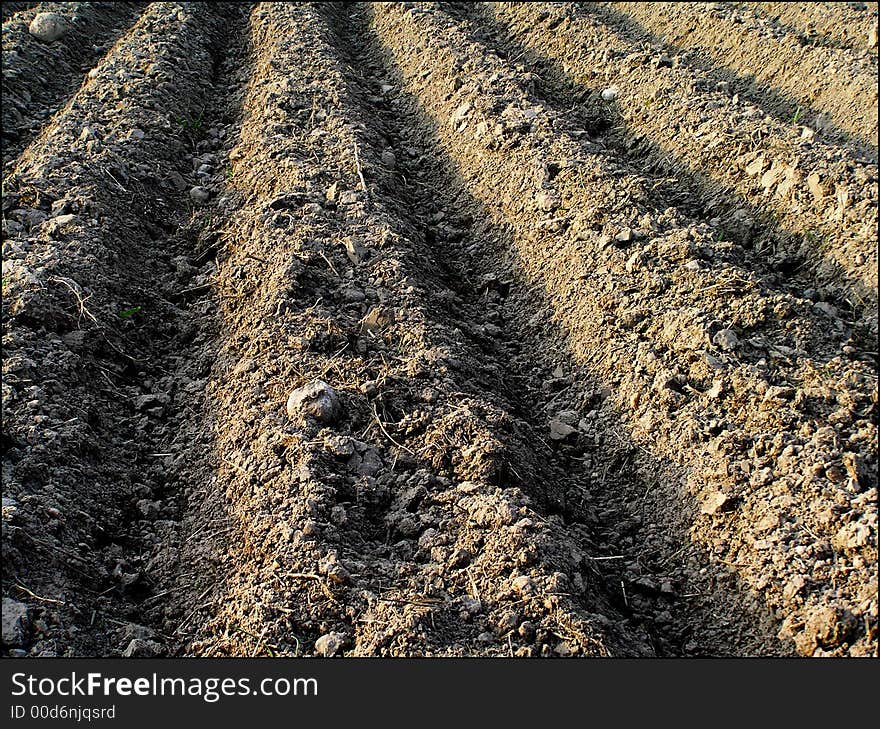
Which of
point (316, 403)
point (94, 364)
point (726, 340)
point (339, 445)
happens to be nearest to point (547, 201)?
point (726, 340)

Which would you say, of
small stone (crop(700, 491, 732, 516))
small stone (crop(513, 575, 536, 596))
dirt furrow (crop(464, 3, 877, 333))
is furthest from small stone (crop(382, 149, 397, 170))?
small stone (crop(513, 575, 536, 596))

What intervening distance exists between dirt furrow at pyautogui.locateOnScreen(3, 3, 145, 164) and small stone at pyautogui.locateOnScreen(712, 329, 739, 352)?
453 centimetres

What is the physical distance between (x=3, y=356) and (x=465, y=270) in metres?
2.47

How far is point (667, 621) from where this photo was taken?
2.92m

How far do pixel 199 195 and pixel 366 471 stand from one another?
2.69 m

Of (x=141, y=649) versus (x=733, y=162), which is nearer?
(x=141, y=649)

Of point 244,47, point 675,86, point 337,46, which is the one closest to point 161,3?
point 244,47

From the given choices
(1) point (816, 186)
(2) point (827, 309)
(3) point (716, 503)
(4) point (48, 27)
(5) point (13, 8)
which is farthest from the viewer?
(5) point (13, 8)

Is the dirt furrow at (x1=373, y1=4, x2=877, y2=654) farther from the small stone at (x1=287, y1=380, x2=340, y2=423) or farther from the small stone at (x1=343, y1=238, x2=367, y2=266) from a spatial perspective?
the small stone at (x1=287, y1=380, x2=340, y2=423)

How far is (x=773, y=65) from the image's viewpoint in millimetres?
6648

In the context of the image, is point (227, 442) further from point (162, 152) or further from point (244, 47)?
point (244, 47)

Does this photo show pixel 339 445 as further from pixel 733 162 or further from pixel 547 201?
pixel 733 162

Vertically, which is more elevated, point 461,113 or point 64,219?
point 461,113

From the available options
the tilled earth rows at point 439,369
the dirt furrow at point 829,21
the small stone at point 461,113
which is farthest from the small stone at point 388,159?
the dirt furrow at point 829,21
